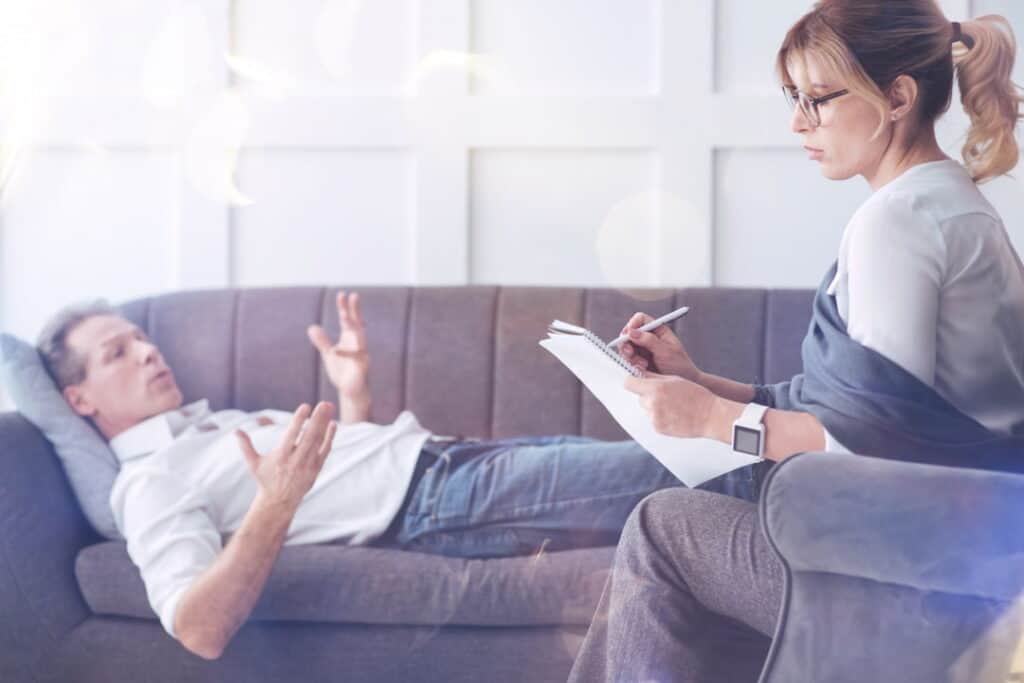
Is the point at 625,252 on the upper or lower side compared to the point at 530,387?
upper

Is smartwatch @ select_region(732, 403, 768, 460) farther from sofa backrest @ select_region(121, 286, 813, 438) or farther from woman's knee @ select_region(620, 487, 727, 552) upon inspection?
sofa backrest @ select_region(121, 286, 813, 438)

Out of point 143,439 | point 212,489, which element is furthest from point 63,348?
point 212,489

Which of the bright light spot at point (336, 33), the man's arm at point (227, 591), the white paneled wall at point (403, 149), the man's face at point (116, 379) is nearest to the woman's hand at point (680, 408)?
the man's arm at point (227, 591)

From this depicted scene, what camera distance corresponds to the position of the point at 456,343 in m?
2.24

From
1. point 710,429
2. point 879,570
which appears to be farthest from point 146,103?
point 879,570

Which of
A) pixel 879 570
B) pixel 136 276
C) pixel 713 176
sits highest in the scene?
pixel 713 176

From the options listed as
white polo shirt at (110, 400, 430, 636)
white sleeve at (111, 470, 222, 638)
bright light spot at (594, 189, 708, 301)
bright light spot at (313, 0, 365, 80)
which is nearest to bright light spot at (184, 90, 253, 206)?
bright light spot at (313, 0, 365, 80)

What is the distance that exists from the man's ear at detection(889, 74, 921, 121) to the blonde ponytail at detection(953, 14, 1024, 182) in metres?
0.11

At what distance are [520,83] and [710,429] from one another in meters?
1.51

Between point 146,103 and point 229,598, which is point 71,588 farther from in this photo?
point 146,103

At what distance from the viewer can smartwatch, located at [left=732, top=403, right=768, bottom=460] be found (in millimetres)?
1202

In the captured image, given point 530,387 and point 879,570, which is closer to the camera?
point 879,570

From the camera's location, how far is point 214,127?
8.52ft

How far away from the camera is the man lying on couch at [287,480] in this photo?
5.21 feet
